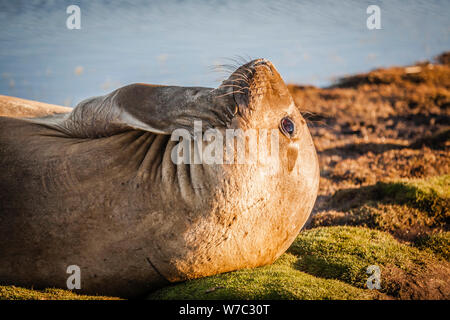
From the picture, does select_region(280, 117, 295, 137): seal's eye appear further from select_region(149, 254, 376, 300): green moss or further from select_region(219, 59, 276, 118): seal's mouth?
select_region(149, 254, 376, 300): green moss

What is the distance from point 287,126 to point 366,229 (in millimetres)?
2863

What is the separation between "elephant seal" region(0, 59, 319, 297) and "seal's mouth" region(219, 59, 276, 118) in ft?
0.03

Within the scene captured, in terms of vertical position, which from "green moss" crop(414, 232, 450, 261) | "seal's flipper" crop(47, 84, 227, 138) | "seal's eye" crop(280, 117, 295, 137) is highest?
"seal's flipper" crop(47, 84, 227, 138)

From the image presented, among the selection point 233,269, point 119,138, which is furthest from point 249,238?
point 119,138

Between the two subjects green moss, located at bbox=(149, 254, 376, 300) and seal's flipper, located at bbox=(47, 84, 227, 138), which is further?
seal's flipper, located at bbox=(47, 84, 227, 138)

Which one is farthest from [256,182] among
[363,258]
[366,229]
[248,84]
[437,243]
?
[437,243]

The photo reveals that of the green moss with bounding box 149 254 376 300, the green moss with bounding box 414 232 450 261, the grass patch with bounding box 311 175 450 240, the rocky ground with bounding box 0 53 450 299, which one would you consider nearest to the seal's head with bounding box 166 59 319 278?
the green moss with bounding box 149 254 376 300

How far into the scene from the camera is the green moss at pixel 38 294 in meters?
3.19

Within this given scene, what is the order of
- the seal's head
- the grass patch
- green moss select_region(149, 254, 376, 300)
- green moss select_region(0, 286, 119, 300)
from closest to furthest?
1. green moss select_region(0, 286, 119, 300)
2. green moss select_region(149, 254, 376, 300)
3. the seal's head
4. the grass patch

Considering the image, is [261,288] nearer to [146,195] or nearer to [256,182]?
[256,182]

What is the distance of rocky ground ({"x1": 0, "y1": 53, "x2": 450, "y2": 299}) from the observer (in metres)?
3.56

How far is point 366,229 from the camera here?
5711mm

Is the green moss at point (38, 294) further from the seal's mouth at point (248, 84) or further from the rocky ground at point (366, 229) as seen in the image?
the seal's mouth at point (248, 84)

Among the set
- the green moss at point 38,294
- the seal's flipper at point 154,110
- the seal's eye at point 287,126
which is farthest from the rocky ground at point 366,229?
the seal's flipper at point 154,110
